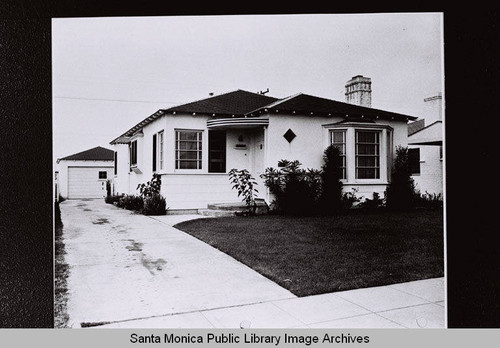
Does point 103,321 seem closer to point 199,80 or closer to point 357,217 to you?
point 199,80

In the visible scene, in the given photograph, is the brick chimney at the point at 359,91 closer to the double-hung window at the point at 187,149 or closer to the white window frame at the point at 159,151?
the double-hung window at the point at 187,149

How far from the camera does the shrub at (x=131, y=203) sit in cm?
479

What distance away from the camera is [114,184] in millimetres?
5059

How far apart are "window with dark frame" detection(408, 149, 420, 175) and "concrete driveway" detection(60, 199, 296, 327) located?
1.69 metres

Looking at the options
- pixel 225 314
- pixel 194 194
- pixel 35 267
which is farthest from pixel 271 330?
pixel 194 194

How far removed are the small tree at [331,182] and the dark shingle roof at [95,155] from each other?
2289mm

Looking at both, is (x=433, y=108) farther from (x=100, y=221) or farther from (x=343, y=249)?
(x=100, y=221)

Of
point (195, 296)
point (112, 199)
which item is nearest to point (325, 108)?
point (195, 296)

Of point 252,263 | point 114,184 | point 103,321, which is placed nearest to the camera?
point 103,321

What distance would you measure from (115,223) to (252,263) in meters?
1.44

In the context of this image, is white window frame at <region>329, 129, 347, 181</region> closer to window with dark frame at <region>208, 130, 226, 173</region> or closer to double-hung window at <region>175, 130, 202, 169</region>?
window with dark frame at <region>208, 130, 226, 173</region>

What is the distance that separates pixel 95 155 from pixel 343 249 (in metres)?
2.73

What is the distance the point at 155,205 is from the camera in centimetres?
512

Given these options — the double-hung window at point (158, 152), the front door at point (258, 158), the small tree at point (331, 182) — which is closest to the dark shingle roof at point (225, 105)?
the front door at point (258, 158)
